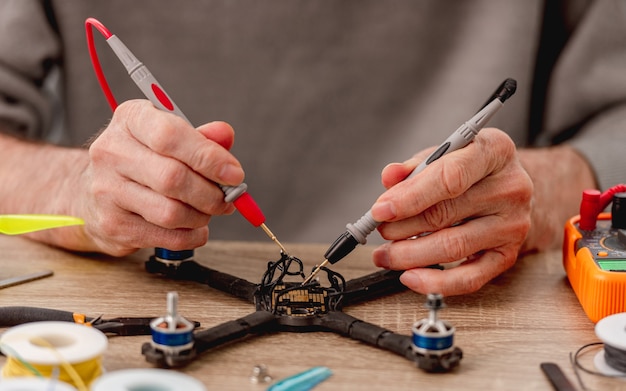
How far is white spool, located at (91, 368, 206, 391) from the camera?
69 centimetres

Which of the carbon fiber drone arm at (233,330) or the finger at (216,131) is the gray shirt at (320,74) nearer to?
the finger at (216,131)

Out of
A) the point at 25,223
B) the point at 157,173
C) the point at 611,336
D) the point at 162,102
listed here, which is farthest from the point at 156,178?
the point at 611,336

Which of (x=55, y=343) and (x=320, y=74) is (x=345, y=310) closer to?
(x=55, y=343)

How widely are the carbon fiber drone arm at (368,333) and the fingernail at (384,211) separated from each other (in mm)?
137

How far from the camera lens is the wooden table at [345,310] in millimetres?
837

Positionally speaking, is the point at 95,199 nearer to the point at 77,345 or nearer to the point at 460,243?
the point at 77,345

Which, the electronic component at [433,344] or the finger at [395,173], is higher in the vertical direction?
the finger at [395,173]

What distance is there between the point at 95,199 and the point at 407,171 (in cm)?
45

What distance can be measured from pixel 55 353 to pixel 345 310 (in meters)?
0.41

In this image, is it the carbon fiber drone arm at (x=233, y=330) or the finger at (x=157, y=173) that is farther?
the finger at (x=157, y=173)

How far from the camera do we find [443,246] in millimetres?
1057

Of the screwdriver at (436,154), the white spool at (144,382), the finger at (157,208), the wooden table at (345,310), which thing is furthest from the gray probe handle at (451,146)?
the white spool at (144,382)

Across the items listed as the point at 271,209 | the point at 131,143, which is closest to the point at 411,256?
the point at 131,143

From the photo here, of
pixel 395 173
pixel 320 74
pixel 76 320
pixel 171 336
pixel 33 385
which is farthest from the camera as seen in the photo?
pixel 320 74
